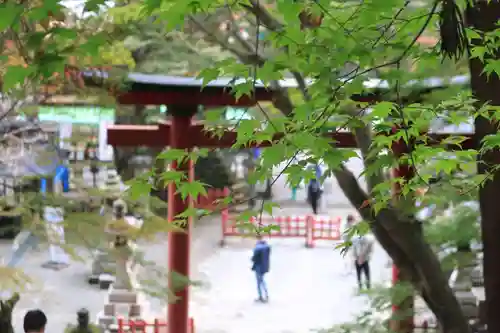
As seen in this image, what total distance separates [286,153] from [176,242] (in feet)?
11.1

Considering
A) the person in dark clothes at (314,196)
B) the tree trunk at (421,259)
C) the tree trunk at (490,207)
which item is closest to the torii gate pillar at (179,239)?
the tree trunk at (421,259)

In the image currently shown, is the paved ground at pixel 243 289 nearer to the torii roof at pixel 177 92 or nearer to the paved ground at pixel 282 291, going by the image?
the paved ground at pixel 282 291

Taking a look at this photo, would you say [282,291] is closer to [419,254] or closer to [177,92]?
[177,92]

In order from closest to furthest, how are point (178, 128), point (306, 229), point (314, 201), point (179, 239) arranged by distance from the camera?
1. point (178, 128)
2. point (179, 239)
3. point (306, 229)
4. point (314, 201)

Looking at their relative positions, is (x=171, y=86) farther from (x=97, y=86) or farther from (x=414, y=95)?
(x=414, y=95)

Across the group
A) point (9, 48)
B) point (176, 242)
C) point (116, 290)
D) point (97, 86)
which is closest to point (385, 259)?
point (116, 290)

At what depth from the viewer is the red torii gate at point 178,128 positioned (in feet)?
15.0

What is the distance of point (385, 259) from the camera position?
10.4 meters

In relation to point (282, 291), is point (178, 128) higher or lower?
higher

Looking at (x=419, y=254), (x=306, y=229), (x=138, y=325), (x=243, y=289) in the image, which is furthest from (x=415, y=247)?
(x=306, y=229)

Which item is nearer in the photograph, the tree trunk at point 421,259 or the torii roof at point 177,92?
the tree trunk at point 421,259

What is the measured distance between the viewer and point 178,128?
484 cm

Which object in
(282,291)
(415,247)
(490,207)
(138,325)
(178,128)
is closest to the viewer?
(490,207)

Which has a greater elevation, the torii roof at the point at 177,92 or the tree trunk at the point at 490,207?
the torii roof at the point at 177,92
